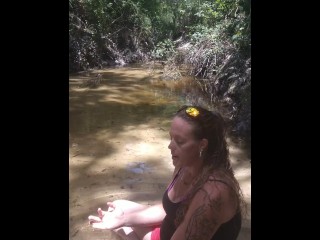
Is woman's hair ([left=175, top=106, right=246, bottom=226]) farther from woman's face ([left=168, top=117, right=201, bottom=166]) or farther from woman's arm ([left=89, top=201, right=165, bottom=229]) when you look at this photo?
woman's arm ([left=89, top=201, right=165, bottom=229])

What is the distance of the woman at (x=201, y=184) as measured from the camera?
714 millimetres

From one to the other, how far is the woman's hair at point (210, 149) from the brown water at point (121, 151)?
0.08 m

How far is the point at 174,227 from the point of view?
78 cm

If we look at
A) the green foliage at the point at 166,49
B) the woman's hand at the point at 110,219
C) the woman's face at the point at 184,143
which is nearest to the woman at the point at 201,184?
the woman's face at the point at 184,143

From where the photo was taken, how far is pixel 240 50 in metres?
1.66

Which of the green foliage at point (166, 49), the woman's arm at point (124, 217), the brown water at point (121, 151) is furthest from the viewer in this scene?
the green foliage at point (166, 49)

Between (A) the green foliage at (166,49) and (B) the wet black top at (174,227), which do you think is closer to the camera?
(B) the wet black top at (174,227)

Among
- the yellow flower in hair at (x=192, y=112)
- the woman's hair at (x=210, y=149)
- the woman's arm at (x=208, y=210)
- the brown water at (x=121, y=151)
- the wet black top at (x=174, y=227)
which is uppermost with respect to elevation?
the yellow flower in hair at (x=192, y=112)

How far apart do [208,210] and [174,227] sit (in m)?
0.12

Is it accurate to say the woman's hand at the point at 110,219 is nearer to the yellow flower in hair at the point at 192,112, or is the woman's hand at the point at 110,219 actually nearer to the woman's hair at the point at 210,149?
the woman's hair at the point at 210,149

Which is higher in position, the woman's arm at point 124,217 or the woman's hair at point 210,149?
the woman's hair at point 210,149

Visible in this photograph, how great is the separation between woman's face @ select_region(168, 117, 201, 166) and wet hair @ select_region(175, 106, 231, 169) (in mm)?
11
